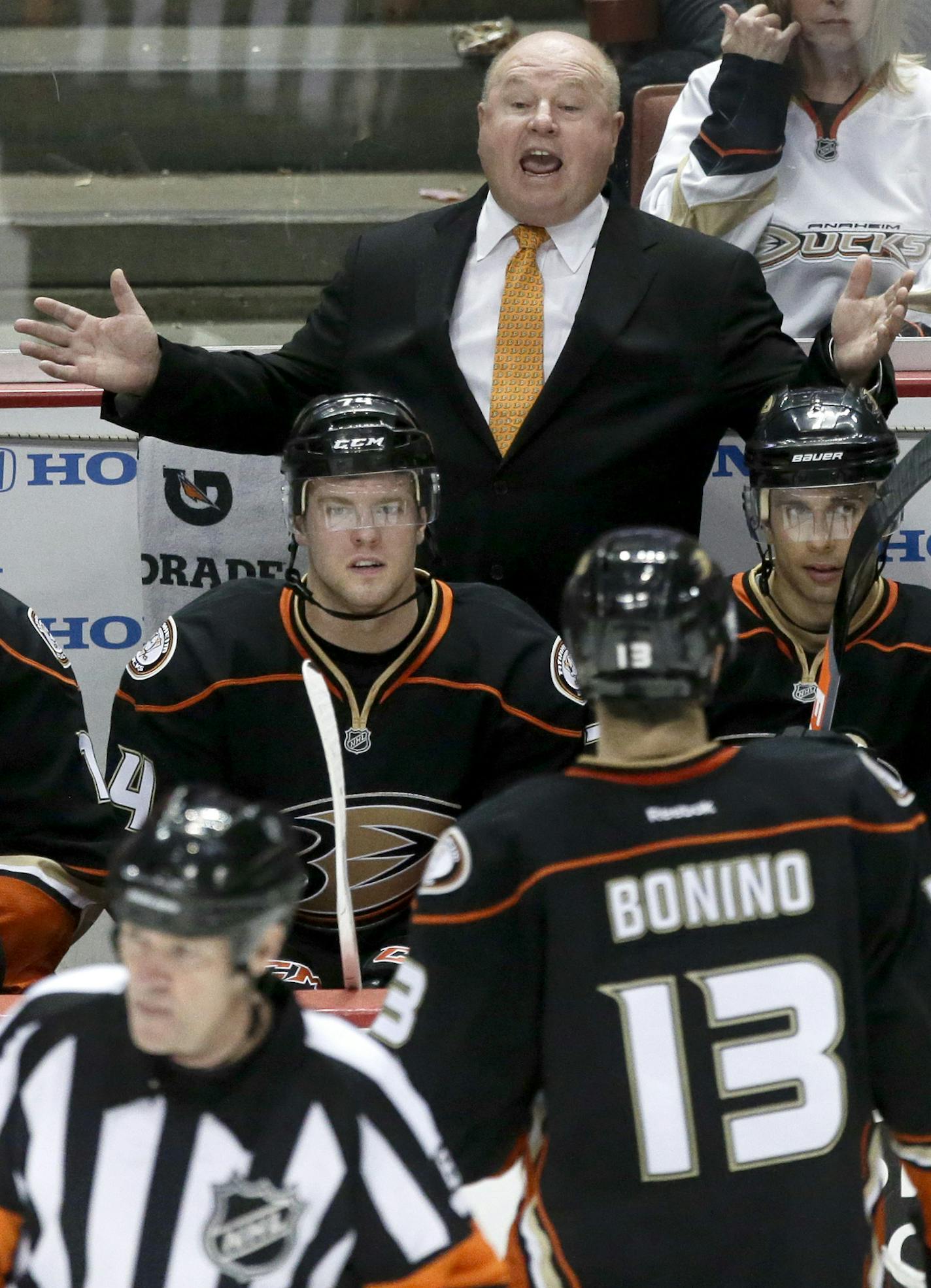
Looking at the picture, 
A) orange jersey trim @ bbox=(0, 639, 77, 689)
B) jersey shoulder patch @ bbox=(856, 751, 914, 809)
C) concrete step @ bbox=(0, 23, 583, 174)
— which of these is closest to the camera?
jersey shoulder patch @ bbox=(856, 751, 914, 809)

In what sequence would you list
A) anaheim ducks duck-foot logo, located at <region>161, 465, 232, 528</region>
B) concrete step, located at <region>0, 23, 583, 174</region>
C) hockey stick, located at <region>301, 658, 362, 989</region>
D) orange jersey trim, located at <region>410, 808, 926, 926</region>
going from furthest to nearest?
concrete step, located at <region>0, 23, 583, 174</region>
anaheim ducks duck-foot logo, located at <region>161, 465, 232, 528</region>
hockey stick, located at <region>301, 658, 362, 989</region>
orange jersey trim, located at <region>410, 808, 926, 926</region>

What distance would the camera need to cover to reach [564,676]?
2.92 m

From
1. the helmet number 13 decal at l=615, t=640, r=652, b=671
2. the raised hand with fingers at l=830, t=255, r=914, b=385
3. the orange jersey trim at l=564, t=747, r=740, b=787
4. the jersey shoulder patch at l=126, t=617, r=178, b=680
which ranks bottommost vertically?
the jersey shoulder patch at l=126, t=617, r=178, b=680

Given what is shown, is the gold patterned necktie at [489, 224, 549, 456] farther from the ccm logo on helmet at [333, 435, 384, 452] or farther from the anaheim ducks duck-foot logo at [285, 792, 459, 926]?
the anaheim ducks duck-foot logo at [285, 792, 459, 926]

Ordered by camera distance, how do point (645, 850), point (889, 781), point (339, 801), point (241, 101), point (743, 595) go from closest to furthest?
point (645, 850)
point (889, 781)
point (339, 801)
point (743, 595)
point (241, 101)

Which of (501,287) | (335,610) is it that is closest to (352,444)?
(335,610)

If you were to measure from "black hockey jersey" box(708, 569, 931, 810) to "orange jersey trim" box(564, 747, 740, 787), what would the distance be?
1248 mm

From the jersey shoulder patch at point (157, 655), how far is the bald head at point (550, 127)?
106 cm

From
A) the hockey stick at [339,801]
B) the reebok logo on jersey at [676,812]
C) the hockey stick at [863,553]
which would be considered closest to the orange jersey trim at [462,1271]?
the reebok logo on jersey at [676,812]

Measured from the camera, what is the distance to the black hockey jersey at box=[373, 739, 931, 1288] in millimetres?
1687

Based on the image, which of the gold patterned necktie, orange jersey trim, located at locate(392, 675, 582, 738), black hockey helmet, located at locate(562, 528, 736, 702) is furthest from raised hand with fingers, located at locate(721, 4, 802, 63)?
black hockey helmet, located at locate(562, 528, 736, 702)

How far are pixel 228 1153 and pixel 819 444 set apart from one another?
1812mm

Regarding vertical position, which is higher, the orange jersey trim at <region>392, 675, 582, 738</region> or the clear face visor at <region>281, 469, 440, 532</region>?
the clear face visor at <region>281, 469, 440, 532</region>

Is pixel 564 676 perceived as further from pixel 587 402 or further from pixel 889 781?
pixel 889 781
